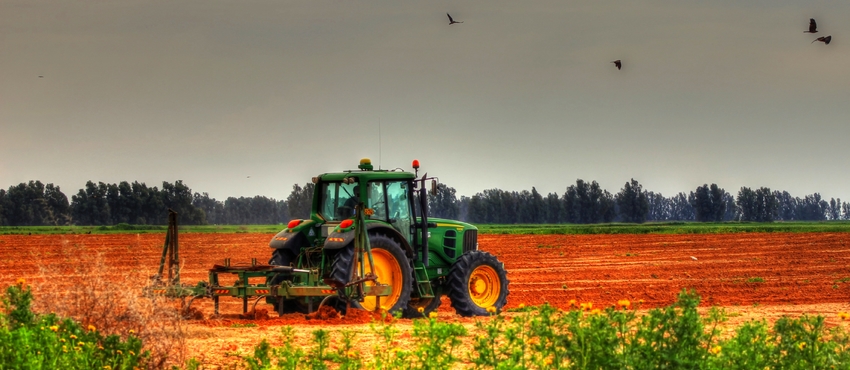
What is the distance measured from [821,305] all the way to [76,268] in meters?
13.4

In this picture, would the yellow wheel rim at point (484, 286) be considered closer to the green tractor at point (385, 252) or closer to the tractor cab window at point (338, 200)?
the green tractor at point (385, 252)

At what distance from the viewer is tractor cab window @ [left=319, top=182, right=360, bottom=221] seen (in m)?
14.6

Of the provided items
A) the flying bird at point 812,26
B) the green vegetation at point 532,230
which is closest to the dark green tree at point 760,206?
the green vegetation at point 532,230

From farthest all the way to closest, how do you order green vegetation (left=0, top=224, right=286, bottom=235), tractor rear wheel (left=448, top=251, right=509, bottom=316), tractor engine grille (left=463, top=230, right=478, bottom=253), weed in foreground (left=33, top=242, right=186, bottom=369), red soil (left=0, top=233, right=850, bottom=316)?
1. green vegetation (left=0, top=224, right=286, bottom=235)
2. red soil (left=0, top=233, right=850, bottom=316)
3. tractor engine grille (left=463, top=230, right=478, bottom=253)
4. tractor rear wheel (left=448, top=251, right=509, bottom=316)
5. weed in foreground (left=33, top=242, right=186, bottom=369)

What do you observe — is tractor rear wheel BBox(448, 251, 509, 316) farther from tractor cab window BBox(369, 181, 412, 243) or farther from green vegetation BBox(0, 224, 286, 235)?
green vegetation BBox(0, 224, 286, 235)

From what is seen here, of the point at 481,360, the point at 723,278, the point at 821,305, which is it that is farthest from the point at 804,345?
the point at 723,278

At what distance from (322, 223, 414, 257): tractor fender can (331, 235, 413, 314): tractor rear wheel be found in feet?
0.49

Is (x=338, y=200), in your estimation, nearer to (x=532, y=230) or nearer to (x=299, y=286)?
(x=299, y=286)

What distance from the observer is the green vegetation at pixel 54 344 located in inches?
322

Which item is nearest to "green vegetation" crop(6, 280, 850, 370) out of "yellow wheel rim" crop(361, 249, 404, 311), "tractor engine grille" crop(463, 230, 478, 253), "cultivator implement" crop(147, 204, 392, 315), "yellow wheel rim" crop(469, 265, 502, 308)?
"cultivator implement" crop(147, 204, 392, 315)

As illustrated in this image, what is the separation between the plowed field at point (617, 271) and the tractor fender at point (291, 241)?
Answer: 4.28 ft

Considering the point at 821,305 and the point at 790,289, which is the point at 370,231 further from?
the point at 790,289

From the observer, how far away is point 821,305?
695 inches

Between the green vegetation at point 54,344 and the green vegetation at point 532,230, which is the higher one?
the green vegetation at point 532,230
